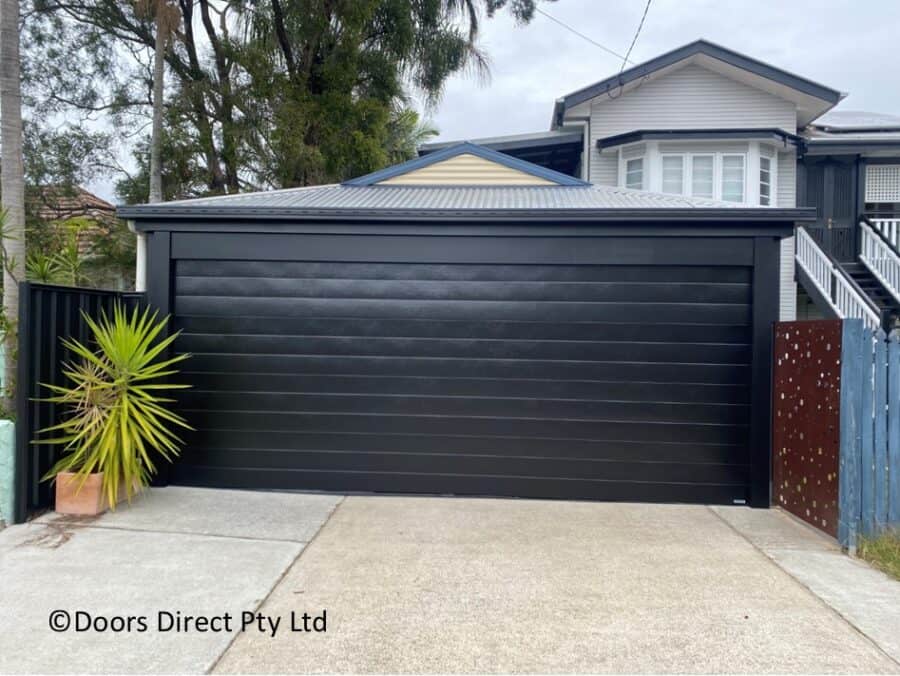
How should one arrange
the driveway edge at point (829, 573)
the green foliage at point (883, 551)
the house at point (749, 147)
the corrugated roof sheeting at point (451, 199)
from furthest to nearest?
the house at point (749, 147) < the corrugated roof sheeting at point (451, 199) < the green foliage at point (883, 551) < the driveway edge at point (829, 573)

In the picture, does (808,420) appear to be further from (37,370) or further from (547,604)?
(37,370)

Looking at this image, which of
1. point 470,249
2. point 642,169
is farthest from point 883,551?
point 642,169

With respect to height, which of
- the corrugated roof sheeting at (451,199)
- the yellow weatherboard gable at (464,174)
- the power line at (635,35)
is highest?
the power line at (635,35)

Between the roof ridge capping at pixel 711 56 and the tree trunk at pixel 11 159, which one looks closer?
the tree trunk at pixel 11 159

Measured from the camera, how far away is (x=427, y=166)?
8.28 metres

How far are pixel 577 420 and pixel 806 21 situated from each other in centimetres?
1123

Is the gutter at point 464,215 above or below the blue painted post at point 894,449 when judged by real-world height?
above

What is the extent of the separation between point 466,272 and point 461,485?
1.99m

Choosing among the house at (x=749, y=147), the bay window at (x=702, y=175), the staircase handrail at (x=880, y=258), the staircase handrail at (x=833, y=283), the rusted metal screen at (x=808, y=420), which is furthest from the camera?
the bay window at (x=702, y=175)

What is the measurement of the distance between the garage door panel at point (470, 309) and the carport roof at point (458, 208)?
79 centimetres

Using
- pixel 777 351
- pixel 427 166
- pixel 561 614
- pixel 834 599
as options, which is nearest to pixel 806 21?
pixel 427 166

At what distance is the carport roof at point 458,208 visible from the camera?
223 inches

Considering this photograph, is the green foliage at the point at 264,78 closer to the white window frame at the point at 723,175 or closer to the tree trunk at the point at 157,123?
the tree trunk at the point at 157,123

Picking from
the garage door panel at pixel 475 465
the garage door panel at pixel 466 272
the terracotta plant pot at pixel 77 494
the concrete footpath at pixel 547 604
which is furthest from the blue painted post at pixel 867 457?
the terracotta plant pot at pixel 77 494
